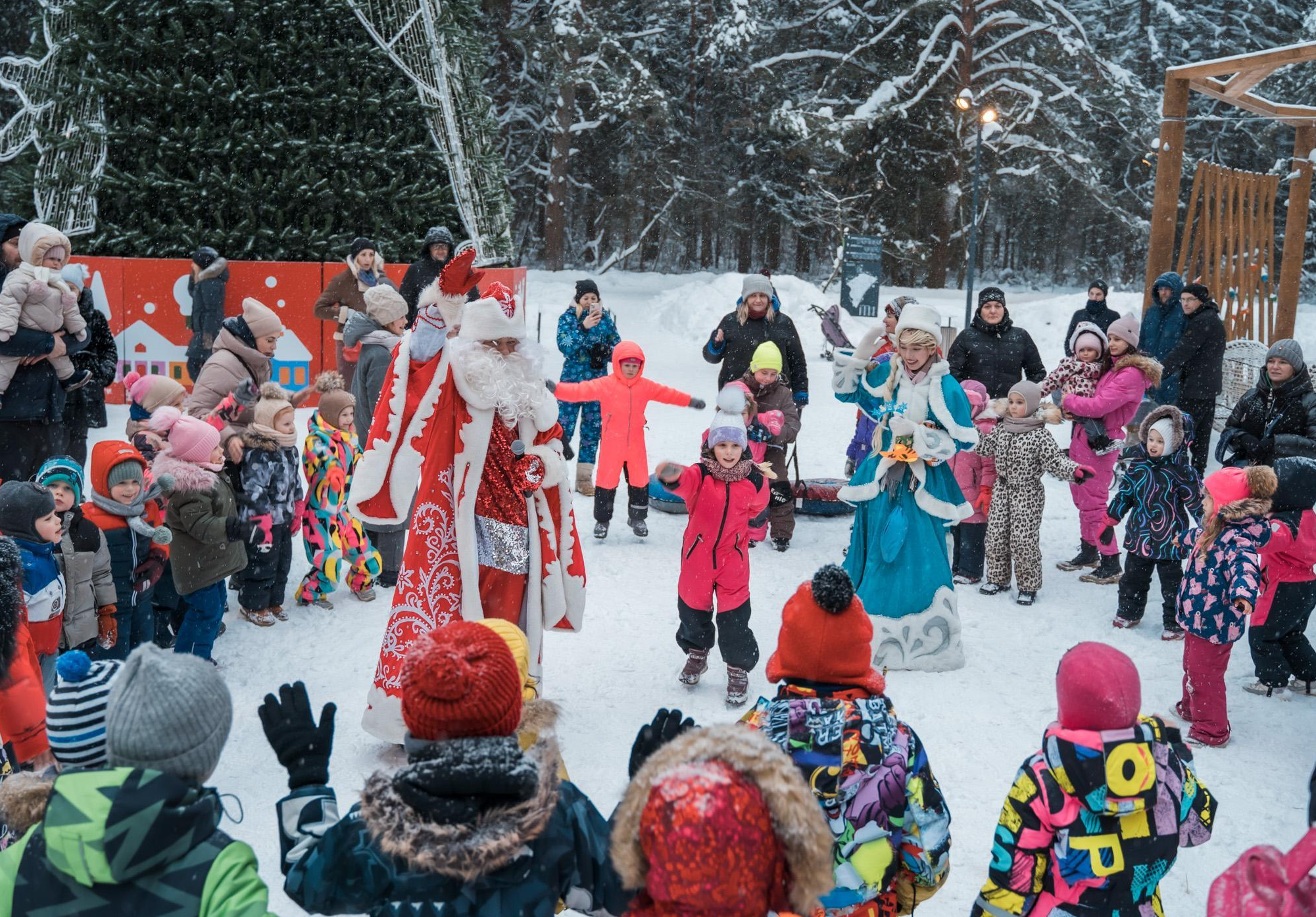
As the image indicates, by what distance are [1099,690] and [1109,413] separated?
541 centimetres

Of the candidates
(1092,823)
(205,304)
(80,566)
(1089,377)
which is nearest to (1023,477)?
(1089,377)

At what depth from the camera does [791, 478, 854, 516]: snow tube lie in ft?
31.0

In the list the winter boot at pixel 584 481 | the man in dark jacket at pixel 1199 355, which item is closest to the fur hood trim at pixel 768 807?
the winter boot at pixel 584 481

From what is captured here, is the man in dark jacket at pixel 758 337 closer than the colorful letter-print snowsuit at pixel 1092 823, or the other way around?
the colorful letter-print snowsuit at pixel 1092 823

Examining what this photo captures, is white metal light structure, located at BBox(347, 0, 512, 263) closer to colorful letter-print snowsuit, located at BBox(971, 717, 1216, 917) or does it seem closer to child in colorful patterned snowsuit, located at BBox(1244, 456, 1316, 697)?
child in colorful patterned snowsuit, located at BBox(1244, 456, 1316, 697)

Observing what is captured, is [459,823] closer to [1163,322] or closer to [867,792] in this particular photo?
[867,792]

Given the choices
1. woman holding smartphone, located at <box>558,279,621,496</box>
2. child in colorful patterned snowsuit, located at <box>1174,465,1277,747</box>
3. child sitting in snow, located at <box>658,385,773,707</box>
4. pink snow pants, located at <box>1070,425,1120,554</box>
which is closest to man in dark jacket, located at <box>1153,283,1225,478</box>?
pink snow pants, located at <box>1070,425,1120,554</box>

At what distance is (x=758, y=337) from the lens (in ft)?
29.2

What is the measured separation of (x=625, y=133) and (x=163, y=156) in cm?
1879

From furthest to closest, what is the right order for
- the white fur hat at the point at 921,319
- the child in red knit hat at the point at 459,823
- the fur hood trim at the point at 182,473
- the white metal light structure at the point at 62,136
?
1. the white metal light structure at the point at 62,136
2. the white fur hat at the point at 921,319
3. the fur hood trim at the point at 182,473
4. the child in red knit hat at the point at 459,823

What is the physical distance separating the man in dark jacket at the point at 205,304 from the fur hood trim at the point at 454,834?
31.8ft

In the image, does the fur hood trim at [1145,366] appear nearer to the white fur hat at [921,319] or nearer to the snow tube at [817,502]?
the white fur hat at [921,319]

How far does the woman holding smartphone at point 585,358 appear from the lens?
31.1ft

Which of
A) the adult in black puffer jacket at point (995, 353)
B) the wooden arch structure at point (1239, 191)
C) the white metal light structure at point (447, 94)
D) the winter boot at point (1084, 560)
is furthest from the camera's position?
the white metal light structure at point (447, 94)
